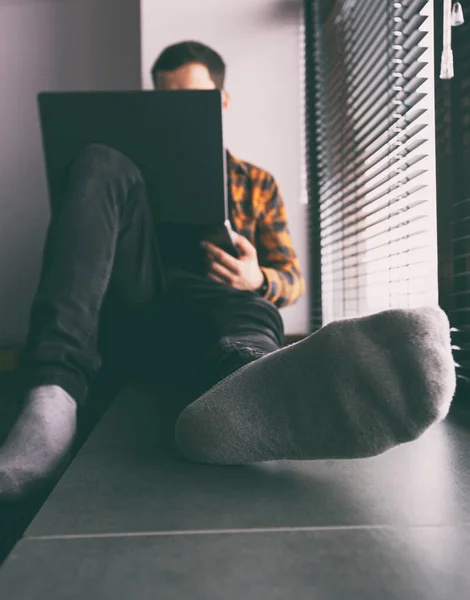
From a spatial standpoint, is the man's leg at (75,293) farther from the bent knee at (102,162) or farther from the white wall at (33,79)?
the white wall at (33,79)

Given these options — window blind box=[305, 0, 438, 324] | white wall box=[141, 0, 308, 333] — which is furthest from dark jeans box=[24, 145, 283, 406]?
white wall box=[141, 0, 308, 333]

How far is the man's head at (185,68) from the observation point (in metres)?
1.51

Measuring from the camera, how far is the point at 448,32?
87 cm

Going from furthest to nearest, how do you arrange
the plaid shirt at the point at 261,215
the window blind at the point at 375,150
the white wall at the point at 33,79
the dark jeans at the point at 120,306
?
the white wall at the point at 33,79, the plaid shirt at the point at 261,215, the window blind at the point at 375,150, the dark jeans at the point at 120,306

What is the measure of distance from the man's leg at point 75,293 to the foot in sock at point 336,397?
0.58ft

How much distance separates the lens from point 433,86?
1.03 m

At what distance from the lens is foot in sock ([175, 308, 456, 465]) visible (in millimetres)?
495

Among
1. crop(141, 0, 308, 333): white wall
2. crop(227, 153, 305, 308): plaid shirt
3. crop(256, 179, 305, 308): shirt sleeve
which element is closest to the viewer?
crop(256, 179, 305, 308): shirt sleeve

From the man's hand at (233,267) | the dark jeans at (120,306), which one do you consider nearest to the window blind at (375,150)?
the man's hand at (233,267)

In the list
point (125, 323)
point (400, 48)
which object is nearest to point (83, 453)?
→ point (125, 323)

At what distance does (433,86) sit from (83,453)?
2.78 ft

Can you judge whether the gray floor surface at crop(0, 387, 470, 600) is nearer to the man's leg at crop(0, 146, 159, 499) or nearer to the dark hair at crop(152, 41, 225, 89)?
the man's leg at crop(0, 146, 159, 499)

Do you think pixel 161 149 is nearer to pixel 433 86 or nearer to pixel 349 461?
pixel 433 86

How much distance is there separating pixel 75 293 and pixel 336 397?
45 centimetres
